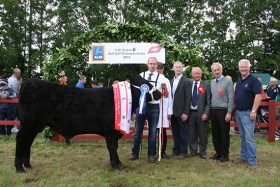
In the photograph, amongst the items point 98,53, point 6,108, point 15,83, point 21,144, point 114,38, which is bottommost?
point 21,144

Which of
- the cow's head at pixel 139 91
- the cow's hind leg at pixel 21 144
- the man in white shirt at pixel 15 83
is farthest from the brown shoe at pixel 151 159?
the man in white shirt at pixel 15 83

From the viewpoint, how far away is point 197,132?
23.1 feet

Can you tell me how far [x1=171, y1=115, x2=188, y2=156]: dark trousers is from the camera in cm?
689

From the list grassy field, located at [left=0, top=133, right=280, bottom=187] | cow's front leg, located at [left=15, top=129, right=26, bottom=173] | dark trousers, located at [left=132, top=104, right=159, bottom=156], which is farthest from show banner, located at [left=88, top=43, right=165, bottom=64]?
cow's front leg, located at [left=15, top=129, right=26, bottom=173]

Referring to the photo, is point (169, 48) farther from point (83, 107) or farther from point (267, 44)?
point (267, 44)

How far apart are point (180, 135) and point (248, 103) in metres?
1.67

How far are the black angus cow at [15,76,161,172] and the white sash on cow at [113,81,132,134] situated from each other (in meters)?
0.11

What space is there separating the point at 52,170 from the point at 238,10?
29560 millimetres

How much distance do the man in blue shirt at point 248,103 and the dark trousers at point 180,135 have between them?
124cm

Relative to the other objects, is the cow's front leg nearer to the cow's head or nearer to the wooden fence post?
the cow's head

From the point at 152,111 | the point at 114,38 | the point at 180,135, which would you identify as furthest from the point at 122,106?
the point at 114,38

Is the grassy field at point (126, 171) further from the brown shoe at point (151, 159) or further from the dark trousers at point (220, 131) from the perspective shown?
the dark trousers at point (220, 131)

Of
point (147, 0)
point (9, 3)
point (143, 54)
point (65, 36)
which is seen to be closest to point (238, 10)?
point (147, 0)

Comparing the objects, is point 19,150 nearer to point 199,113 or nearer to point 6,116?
point 199,113
